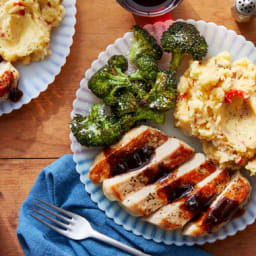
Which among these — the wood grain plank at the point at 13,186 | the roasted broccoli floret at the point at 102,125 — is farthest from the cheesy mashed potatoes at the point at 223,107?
the wood grain plank at the point at 13,186

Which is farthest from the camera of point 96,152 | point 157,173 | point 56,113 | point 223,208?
point 56,113

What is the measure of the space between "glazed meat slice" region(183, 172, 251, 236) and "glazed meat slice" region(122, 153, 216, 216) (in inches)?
10.9

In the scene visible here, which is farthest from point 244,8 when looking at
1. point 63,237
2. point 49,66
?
point 63,237

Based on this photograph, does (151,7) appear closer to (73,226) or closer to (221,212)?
(221,212)

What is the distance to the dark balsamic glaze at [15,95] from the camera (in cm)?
394

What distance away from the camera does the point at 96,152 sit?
3.89m

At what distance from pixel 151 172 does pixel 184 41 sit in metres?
1.35

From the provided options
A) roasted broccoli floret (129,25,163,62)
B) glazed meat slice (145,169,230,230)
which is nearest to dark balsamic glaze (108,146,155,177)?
glazed meat slice (145,169,230,230)

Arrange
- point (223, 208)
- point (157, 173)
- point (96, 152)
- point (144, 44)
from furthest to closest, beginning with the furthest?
point (96, 152) → point (144, 44) → point (157, 173) → point (223, 208)

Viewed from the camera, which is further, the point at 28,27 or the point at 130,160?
the point at 28,27

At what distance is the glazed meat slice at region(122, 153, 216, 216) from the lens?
11.7 ft

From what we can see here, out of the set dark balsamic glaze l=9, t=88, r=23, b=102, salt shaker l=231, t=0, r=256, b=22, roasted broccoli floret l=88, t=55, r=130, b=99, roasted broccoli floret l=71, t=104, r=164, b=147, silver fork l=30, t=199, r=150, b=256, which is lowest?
silver fork l=30, t=199, r=150, b=256

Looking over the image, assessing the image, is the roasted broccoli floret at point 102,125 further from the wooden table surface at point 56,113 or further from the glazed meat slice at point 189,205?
the glazed meat slice at point 189,205

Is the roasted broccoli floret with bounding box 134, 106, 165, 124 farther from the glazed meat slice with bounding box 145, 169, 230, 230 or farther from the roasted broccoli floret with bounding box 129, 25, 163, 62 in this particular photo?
the glazed meat slice with bounding box 145, 169, 230, 230
